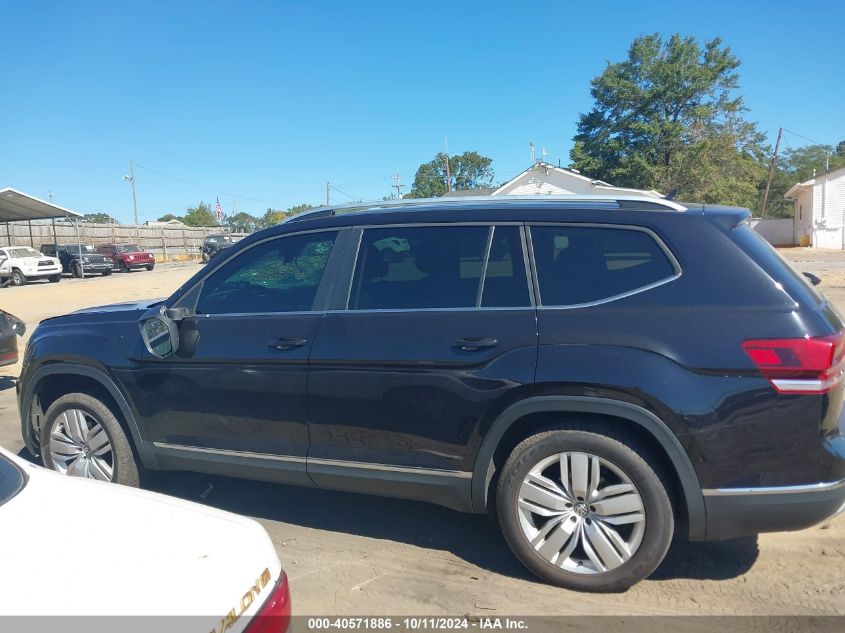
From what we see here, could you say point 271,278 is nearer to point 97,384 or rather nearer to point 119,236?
point 97,384

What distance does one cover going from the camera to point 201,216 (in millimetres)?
91875

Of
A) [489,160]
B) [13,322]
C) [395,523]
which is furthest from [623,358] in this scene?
[489,160]

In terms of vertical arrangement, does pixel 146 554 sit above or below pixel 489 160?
below

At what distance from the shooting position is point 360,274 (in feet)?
11.9

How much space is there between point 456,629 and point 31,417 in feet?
10.6

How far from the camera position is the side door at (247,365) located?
3598 millimetres

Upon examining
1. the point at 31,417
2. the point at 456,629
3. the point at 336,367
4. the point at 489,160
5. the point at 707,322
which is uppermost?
the point at 489,160

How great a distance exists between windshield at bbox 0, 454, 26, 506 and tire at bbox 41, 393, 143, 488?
170 centimetres

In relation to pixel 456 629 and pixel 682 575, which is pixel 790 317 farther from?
pixel 456 629

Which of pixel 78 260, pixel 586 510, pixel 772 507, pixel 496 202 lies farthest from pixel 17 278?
pixel 772 507

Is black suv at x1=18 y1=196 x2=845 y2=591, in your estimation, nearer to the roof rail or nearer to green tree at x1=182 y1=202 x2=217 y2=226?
the roof rail

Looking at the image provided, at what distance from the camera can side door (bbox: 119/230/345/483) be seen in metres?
3.60

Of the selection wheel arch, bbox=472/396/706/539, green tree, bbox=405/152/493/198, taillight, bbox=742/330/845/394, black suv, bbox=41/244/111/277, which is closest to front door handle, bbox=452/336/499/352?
wheel arch, bbox=472/396/706/539

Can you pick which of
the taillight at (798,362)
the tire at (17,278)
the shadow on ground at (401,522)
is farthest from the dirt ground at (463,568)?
the tire at (17,278)
